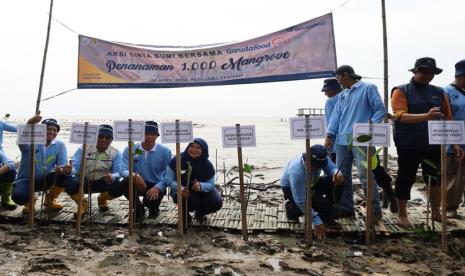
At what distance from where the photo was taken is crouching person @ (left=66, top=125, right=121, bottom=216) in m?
4.86

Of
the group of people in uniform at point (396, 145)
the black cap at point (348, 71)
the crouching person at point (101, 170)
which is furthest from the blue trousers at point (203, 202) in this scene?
the black cap at point (348, 71)

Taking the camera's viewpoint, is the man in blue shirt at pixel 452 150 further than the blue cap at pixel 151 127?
No

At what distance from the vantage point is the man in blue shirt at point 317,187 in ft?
13.6

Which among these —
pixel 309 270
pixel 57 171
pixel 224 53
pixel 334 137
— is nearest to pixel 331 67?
pixel 334 137

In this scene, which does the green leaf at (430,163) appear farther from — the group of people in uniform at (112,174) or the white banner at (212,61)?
the group of people in uniform at (112,174)

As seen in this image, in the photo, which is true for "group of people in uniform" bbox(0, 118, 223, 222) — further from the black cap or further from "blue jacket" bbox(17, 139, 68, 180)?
the black cap

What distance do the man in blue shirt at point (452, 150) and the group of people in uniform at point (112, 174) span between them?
3000mm

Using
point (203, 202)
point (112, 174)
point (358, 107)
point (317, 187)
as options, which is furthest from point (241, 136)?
point (112, 174)

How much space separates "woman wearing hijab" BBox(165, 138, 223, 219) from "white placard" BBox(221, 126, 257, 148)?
1.78ft

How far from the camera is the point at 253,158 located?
13.9 meters

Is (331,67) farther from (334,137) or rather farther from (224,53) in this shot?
(224,53)

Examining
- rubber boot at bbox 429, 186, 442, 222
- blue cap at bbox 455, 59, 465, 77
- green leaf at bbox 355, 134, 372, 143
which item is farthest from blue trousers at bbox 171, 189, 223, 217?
blue cap at bbox 455, 59, 465, 77

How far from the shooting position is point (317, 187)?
4.59m

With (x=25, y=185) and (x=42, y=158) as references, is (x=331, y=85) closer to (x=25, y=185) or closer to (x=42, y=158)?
(x=42, y=158)
